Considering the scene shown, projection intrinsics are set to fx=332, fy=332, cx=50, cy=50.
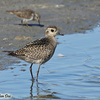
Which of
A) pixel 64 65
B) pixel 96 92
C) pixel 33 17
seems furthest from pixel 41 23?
pixel 96 92

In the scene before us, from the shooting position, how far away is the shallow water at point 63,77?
7.94 m

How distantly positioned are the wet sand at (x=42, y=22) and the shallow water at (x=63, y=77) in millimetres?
61

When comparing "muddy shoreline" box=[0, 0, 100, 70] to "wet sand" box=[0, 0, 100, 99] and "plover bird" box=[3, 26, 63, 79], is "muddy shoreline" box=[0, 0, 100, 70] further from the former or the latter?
"plover bird" box=[3, 26, 63, 79]

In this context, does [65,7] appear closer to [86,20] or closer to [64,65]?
[86,20]

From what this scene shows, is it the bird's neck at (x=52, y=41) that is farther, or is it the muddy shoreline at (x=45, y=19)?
the muddy shoreline at (x=45, y=19)

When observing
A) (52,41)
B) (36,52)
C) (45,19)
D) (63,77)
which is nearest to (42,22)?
(45,19)

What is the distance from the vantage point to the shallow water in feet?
26.1

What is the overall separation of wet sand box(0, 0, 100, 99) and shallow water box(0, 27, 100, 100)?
2.4 inches

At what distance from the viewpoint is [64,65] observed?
10297 mm

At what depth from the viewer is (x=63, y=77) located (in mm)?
9258

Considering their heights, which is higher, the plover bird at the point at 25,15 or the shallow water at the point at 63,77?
the plover bird at the point at 25,15

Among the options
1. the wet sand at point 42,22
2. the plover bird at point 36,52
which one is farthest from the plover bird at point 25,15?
the plover bird at point 36,52

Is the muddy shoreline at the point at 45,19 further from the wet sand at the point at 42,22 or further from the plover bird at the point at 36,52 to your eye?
the plover bird at the point at 36,52

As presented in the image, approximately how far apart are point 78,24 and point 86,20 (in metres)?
1.00
